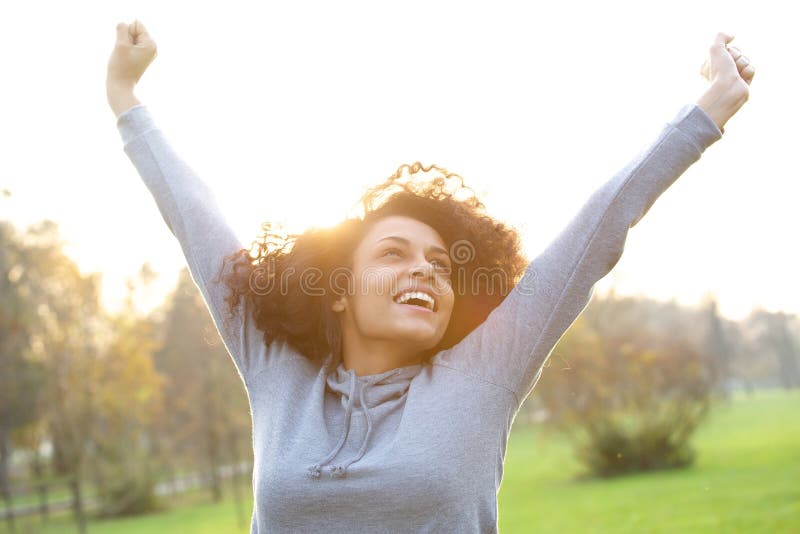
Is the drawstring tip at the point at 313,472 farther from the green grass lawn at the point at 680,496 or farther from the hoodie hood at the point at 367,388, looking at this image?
the green grass lawn at the point at 680,496

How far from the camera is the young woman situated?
5.32 feet

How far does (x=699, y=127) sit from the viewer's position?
171 cm

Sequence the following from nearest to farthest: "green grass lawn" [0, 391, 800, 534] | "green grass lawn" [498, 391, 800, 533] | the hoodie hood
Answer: the hoodie hood → "green grass lawn" [498, 391, 800, 533] → "green grass lawn" [0, 391, 800, 534]

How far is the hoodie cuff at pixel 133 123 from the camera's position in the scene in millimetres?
2123

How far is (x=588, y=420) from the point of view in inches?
531

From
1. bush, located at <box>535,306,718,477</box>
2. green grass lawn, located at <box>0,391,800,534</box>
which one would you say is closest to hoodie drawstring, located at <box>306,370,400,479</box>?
green grass lawn, located at <box>0,391,800,534</box>

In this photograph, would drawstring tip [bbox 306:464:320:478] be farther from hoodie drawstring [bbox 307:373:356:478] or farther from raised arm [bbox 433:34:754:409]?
raised arm [bbox 433:34:754:409]

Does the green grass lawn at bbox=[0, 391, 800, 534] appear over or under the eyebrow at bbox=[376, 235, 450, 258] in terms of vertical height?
under

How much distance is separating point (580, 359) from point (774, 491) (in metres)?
4.81

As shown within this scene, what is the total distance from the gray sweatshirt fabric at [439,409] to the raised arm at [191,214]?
13cm

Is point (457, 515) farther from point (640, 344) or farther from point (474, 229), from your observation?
point (640, 344)

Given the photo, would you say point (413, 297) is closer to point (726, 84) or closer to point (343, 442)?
point (343, 442)

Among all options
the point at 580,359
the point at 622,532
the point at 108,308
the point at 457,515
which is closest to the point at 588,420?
the point at 580,359

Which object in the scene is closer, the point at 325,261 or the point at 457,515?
the point at 457,515
